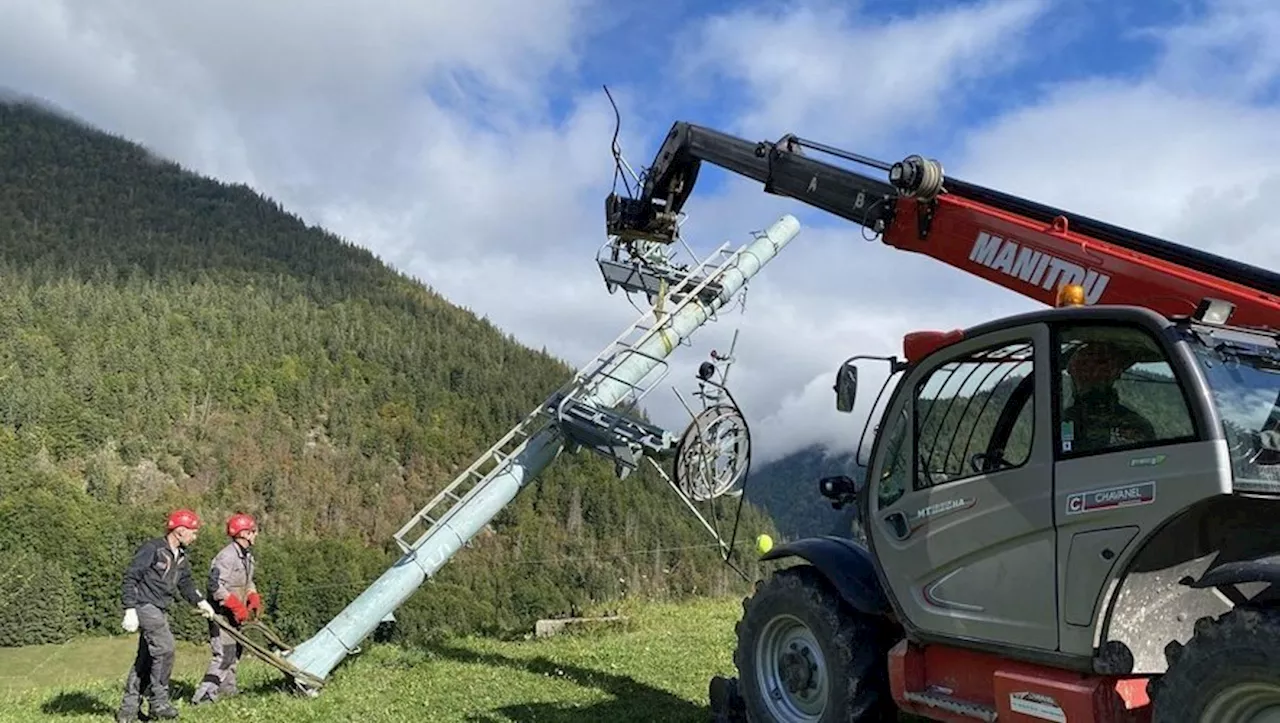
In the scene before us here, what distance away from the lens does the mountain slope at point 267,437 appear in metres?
80.8

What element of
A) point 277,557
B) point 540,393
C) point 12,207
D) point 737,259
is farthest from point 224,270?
point 737,259

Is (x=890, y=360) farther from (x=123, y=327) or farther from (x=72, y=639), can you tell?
(x=123, y=327)

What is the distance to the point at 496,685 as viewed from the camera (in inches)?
427

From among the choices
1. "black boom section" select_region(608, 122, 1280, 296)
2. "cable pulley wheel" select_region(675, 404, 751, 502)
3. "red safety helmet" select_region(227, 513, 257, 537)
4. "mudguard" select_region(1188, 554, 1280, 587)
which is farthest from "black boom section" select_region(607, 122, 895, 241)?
"red safety helmet" select_region(227, 513, 257, 537)

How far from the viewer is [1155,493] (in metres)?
4.55

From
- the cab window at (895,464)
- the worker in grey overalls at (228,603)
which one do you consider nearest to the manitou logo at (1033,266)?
the cab window at (895,464)

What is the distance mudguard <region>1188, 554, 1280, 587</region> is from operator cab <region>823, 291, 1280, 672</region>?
277mm

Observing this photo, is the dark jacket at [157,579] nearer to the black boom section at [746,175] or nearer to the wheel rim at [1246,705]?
the black boom section at [746,175]

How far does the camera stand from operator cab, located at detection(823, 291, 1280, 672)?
4.56 meters

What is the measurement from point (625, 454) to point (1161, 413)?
8554mm

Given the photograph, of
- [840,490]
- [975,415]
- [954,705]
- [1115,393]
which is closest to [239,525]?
[840,490]

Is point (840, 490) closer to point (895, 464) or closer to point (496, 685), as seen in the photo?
point (895, 464)

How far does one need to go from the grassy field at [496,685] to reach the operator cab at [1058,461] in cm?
Result: 406

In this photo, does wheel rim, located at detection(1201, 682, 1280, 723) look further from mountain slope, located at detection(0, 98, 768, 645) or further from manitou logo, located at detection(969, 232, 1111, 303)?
mountain slope, located at detection(0, 98, 768, 645)
